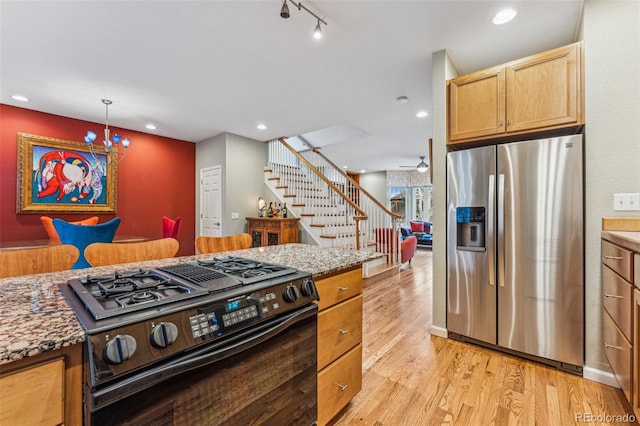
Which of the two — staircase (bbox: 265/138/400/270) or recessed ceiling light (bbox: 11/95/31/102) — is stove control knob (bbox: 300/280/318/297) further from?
recessed ceiling light (bbox: 11/95/31/102)

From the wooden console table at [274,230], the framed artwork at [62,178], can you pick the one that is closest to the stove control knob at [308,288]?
the wooden console table at [274,230]

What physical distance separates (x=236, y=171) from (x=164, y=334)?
4.76 m

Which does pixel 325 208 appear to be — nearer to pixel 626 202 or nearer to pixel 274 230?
pixel 274 230

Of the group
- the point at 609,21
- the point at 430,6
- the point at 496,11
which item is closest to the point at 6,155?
the point at 430,6

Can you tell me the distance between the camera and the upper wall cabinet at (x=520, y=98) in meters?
2.00

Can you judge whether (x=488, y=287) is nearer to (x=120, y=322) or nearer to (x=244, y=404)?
(x=244, y=404)

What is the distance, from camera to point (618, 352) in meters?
1.59

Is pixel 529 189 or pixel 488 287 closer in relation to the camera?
pixel 529 189

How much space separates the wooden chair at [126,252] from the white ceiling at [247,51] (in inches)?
67.3

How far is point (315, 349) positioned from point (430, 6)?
2372 millimetres

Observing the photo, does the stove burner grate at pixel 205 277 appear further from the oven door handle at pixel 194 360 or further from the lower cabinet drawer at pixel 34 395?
the lower cabinet drawer at pixel 34 395

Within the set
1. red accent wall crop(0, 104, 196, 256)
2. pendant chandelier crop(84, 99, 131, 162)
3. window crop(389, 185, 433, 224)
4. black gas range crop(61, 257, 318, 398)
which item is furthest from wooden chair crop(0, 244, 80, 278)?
window crop(389, 185, 433, 224)

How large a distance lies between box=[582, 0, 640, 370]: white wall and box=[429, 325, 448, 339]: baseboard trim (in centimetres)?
95

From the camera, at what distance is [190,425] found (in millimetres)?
841
